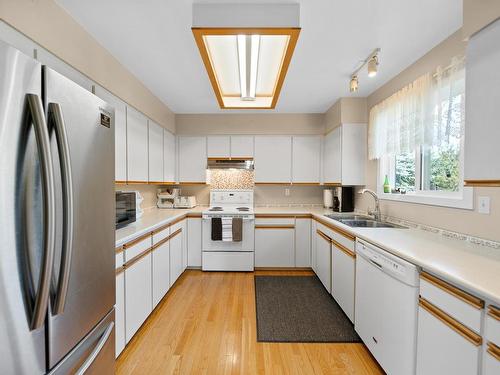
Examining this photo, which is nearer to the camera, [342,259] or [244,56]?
[244,56]

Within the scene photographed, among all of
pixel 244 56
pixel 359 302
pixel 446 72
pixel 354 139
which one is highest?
pixel 244 56

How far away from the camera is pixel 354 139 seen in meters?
3.12

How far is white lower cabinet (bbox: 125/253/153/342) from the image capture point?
1807 millimetres

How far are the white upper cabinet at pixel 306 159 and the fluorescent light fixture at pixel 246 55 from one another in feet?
3.92

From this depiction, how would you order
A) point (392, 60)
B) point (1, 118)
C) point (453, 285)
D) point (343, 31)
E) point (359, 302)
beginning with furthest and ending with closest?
1. point (392, 60)
2. point (359, 302)
3. point (343, 31)
4. point (453, 285)
5. point (1, 118)

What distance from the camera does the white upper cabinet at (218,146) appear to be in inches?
151

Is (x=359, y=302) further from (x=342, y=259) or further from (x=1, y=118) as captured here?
(x=1, y=118)

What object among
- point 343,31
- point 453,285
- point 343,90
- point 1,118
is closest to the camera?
point 1,118

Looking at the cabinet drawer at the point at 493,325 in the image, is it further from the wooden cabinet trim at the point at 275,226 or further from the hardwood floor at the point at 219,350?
the wooden cabinet trim at the point at 275,226

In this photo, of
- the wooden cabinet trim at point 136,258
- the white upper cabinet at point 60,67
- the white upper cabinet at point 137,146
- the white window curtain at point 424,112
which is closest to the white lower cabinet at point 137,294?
the wooden cabinet trim at point 136,258

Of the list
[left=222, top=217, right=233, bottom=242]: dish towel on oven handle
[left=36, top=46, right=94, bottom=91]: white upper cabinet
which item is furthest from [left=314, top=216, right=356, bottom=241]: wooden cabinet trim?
[left=36, top=46, right=94, bottom=91]: white upper cabinet

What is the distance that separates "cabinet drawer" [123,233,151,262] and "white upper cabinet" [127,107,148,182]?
65 cm

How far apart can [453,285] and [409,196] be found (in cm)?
132

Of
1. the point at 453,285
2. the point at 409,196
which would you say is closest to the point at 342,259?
the point at 409,196
